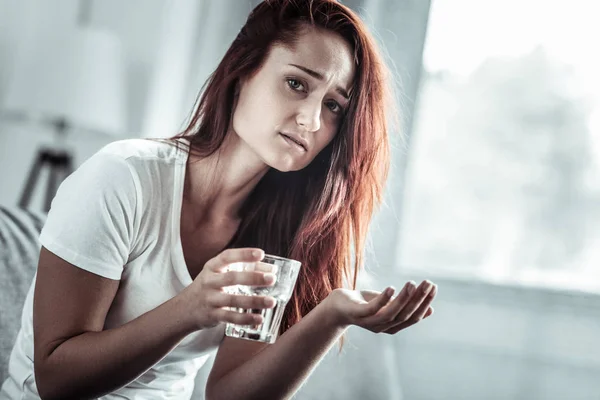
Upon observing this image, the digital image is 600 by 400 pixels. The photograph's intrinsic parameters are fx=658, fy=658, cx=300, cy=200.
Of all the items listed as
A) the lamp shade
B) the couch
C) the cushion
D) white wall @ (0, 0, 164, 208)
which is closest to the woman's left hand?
the couch

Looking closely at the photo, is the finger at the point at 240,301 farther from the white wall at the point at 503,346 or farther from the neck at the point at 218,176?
the white wall at the point at 503,346

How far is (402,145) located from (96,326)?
1.35 meters

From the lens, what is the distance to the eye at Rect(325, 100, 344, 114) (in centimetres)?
119

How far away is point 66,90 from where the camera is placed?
219 cm

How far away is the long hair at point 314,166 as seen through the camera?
47.0 inches

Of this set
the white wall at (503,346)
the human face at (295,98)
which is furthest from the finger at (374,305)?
the white wall at (503,346)

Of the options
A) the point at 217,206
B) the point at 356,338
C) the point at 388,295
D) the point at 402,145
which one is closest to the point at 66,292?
the point at 217,206

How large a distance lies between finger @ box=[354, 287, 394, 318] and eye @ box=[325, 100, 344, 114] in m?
0.43

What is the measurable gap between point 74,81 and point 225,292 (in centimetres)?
161

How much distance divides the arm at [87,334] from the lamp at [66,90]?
4.40ft

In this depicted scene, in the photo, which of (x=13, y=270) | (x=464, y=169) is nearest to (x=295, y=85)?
(x=13, y=270)

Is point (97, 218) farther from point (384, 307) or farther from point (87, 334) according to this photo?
point (384, 307)

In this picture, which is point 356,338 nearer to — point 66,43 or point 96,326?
point 96,326

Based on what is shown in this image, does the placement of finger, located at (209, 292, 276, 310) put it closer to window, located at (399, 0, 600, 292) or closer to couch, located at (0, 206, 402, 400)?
couch, located at (0, 206, 402, 400)
